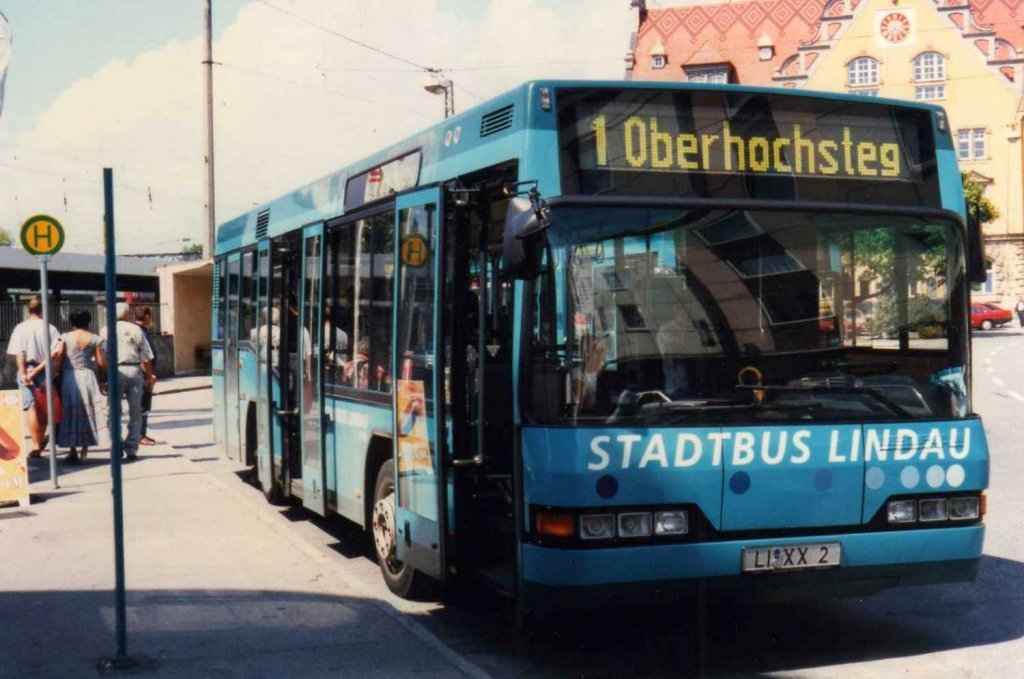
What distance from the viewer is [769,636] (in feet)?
23.3

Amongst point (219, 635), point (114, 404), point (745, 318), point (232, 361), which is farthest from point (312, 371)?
point (745, 318)

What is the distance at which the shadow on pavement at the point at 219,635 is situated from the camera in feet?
21.0

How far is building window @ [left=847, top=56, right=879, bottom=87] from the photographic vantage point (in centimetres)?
6812

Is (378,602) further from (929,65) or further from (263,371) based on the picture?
(929,65)

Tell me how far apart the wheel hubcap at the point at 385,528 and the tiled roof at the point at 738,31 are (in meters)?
67.4

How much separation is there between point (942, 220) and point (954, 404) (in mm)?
944

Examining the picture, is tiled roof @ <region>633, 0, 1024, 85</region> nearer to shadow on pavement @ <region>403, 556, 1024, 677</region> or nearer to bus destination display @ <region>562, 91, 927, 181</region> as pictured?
shadow on pavement @ <region>403, 556, 1024, 677</region>

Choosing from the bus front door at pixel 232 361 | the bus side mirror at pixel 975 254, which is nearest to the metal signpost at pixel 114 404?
the bus side mirror at pixel 975 254

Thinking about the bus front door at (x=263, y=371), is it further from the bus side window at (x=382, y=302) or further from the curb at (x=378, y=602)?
the bus side window at (x=382, y=302)

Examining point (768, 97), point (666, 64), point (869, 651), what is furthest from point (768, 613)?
point (666, 64)

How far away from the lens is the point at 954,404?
21.4 ft

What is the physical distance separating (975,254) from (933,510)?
1.39m

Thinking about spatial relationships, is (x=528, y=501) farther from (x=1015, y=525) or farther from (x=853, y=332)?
(x=1015, y=525)

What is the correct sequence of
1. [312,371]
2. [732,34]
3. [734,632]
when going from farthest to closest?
1. [732,34]
2. [312,371]
3. [734,632]
